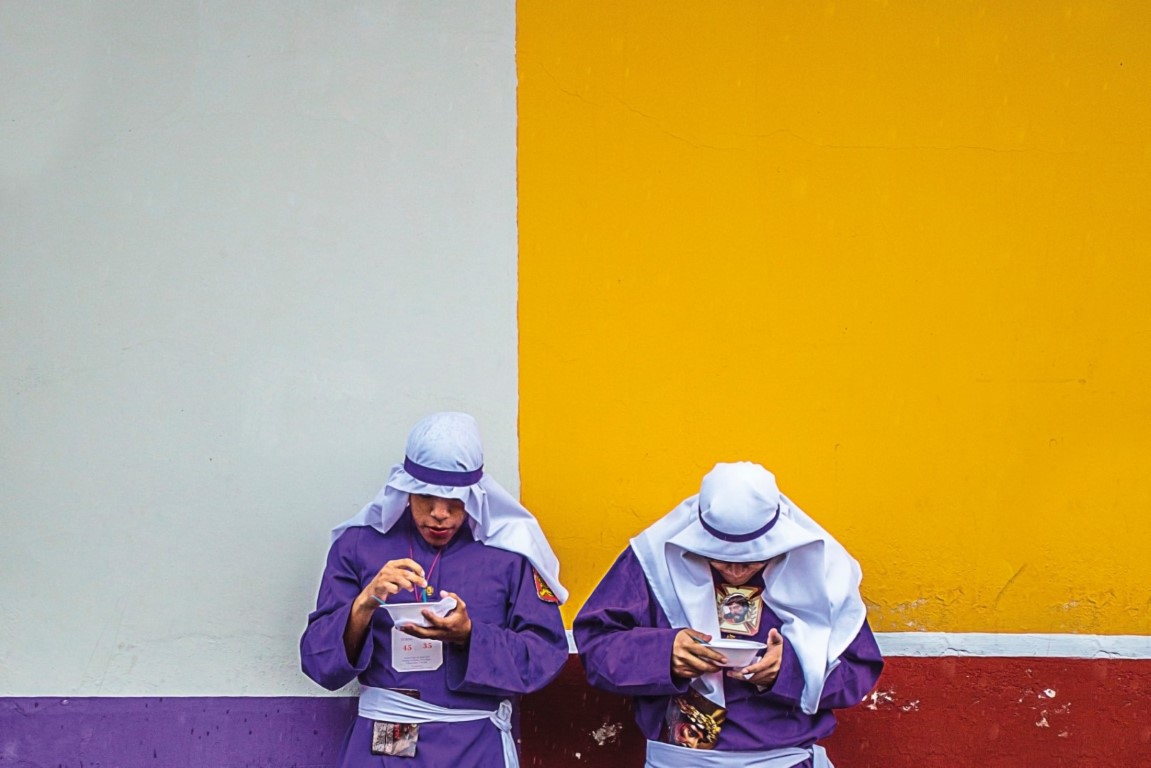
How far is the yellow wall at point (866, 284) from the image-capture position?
14.9ft

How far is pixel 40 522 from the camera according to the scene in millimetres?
4625

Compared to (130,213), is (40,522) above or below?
below

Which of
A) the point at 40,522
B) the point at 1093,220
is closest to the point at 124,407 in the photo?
the point at 40,522

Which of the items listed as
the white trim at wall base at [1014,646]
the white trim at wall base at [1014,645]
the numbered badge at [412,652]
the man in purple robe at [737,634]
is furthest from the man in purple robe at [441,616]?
the white trim at wall base at [1014,646]

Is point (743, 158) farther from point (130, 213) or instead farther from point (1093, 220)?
point (130, 213)

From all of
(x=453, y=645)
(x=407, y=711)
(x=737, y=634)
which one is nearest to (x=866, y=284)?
(x=737, y=634)

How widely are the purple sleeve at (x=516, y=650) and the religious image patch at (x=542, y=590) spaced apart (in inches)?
0.5

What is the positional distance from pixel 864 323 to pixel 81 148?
3.00 metres

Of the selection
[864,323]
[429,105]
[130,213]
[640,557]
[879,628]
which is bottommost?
[879,628]

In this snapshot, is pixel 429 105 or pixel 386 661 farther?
pixel 429 105

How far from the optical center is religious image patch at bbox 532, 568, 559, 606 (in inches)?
161

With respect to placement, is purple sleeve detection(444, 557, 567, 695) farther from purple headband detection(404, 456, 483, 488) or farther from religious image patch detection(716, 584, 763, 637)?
religious image patch detection(716, 584, 763, 637)

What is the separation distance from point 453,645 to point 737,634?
882mm

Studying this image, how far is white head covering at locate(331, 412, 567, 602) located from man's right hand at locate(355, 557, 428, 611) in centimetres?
26
